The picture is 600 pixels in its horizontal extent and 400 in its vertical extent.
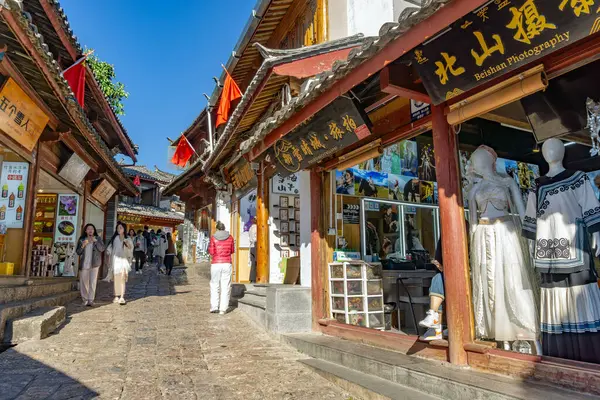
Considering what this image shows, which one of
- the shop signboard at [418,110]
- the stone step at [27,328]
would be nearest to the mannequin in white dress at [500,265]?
the shop signboard at [418,110]

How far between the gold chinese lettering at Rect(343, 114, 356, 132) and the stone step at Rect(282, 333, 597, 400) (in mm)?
2625

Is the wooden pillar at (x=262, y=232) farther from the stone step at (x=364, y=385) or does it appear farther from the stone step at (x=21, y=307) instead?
the stone step at (x=364, y=385)

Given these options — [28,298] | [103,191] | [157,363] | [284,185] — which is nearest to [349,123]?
[157,363]

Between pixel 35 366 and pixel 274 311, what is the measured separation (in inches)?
124

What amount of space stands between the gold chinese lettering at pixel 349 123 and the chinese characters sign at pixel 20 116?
5377 millimetres

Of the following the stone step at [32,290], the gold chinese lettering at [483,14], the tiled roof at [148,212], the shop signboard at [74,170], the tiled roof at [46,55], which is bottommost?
the stone step at [32,290]

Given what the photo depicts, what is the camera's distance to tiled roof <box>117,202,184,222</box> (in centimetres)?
2624

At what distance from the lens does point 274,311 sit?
6566 mm

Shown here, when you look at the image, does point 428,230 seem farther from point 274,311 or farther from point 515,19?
point 515,19

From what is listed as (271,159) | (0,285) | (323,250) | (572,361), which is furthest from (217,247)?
(572,361)

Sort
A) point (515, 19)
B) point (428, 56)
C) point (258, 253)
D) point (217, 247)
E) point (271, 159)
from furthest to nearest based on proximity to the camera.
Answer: point (258, 253)
point (217, 247)
point (271, 159)
point (428, 56)
point (515, 19)

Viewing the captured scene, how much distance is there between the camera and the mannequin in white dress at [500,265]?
390 cm

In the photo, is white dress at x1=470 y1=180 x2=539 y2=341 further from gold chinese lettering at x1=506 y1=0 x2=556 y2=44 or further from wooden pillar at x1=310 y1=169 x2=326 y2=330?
wooden pillar at x1=310 y1=169 x2=326 y2=330

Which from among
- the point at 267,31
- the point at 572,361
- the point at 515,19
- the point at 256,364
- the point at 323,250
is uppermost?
the point at 267,31
